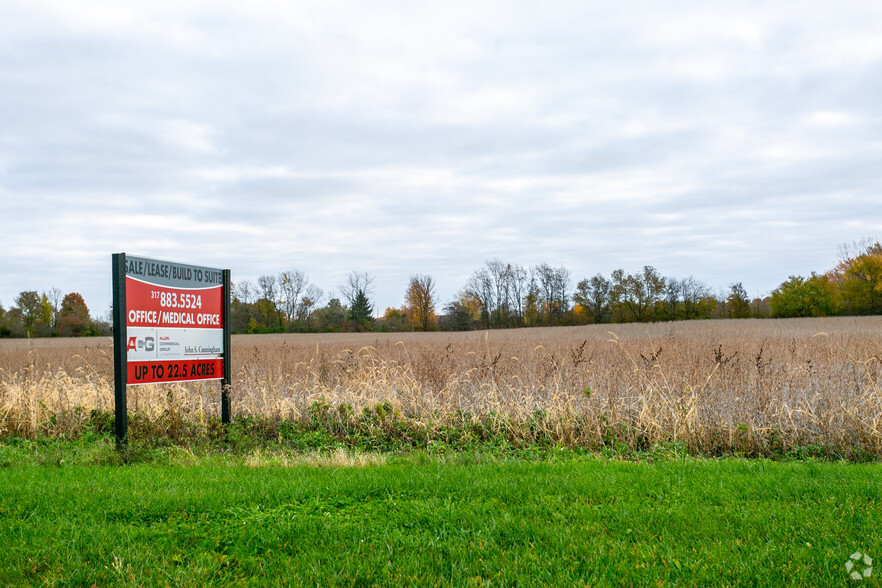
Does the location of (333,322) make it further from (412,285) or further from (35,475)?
(35,475)

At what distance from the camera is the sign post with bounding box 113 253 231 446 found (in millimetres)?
6965

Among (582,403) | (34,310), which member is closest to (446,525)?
(582,403)

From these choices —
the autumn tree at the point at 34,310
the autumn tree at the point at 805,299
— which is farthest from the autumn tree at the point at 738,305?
the autumn tree at the point at 34,310

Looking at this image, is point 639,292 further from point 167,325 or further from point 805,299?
point 167,325

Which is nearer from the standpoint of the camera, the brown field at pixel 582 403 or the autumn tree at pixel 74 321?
the brown field at pixel 582 403

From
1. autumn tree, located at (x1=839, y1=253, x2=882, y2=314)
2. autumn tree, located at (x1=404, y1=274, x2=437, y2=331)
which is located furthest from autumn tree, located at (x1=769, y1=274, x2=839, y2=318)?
autumn tree, located at (x1=404, y1=274, x2=437, y2=331)

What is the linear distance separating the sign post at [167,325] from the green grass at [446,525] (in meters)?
1.87

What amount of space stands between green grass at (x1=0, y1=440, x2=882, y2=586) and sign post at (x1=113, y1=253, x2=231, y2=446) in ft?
6.15

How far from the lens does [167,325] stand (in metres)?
7.64

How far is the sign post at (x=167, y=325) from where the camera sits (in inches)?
274

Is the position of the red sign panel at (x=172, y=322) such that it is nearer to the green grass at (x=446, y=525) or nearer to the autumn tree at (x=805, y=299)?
the green grass at (x=446, y=525)

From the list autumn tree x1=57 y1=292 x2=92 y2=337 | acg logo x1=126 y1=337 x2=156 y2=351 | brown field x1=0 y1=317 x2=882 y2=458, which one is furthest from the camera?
autumn tree x1=57 y1=292 x2=92 y2=337

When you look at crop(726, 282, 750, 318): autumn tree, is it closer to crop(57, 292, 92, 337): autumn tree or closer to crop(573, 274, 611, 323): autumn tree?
crop(573, 274, 611, 323): autumn tree

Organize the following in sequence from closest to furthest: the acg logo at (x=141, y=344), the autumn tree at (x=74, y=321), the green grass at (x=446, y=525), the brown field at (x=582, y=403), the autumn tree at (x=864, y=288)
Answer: the green grass at (x=446, y=525), the brown field at (x=582, y=403), the acg logo at (x=141, y=344), the autumn tree at (x=864, y=288), the autumn tree at (x=74, y=321)
